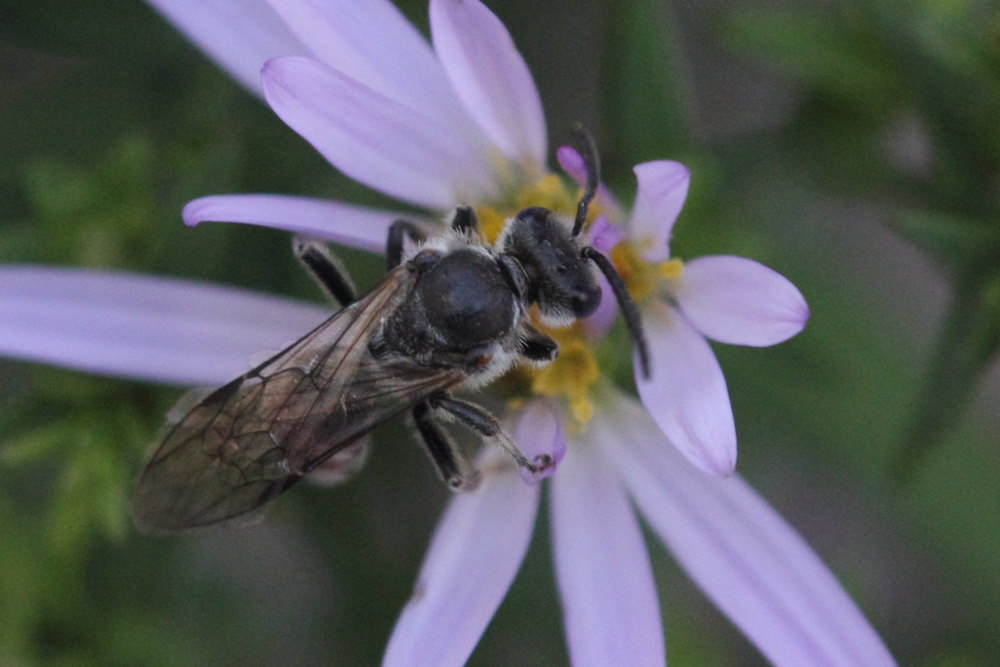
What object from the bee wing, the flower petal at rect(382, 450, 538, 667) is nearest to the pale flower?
the flower petal at rect(382, 450, 538, 667)

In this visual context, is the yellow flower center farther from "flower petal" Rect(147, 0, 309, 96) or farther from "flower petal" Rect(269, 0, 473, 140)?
"flower petal" Rect(147, 0, 309, 96)

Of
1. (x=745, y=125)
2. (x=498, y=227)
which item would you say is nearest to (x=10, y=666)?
(x=498, y=227)

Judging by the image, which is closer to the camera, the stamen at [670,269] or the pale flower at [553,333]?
the pale flower at [553,333]

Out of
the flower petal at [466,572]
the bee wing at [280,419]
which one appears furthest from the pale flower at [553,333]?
the bee wing at [280,419]

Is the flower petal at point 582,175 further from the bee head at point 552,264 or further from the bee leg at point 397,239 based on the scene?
the bee leg at point 397,239

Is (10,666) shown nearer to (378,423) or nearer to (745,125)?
(378,423)

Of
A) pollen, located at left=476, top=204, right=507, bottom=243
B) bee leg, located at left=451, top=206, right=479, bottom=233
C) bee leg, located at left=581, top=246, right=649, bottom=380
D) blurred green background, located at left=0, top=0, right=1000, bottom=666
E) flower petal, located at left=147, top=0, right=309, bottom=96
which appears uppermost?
flower petal, located at left=147, top=0, right=309, bottom=96

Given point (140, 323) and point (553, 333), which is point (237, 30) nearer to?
point (140, 323)
